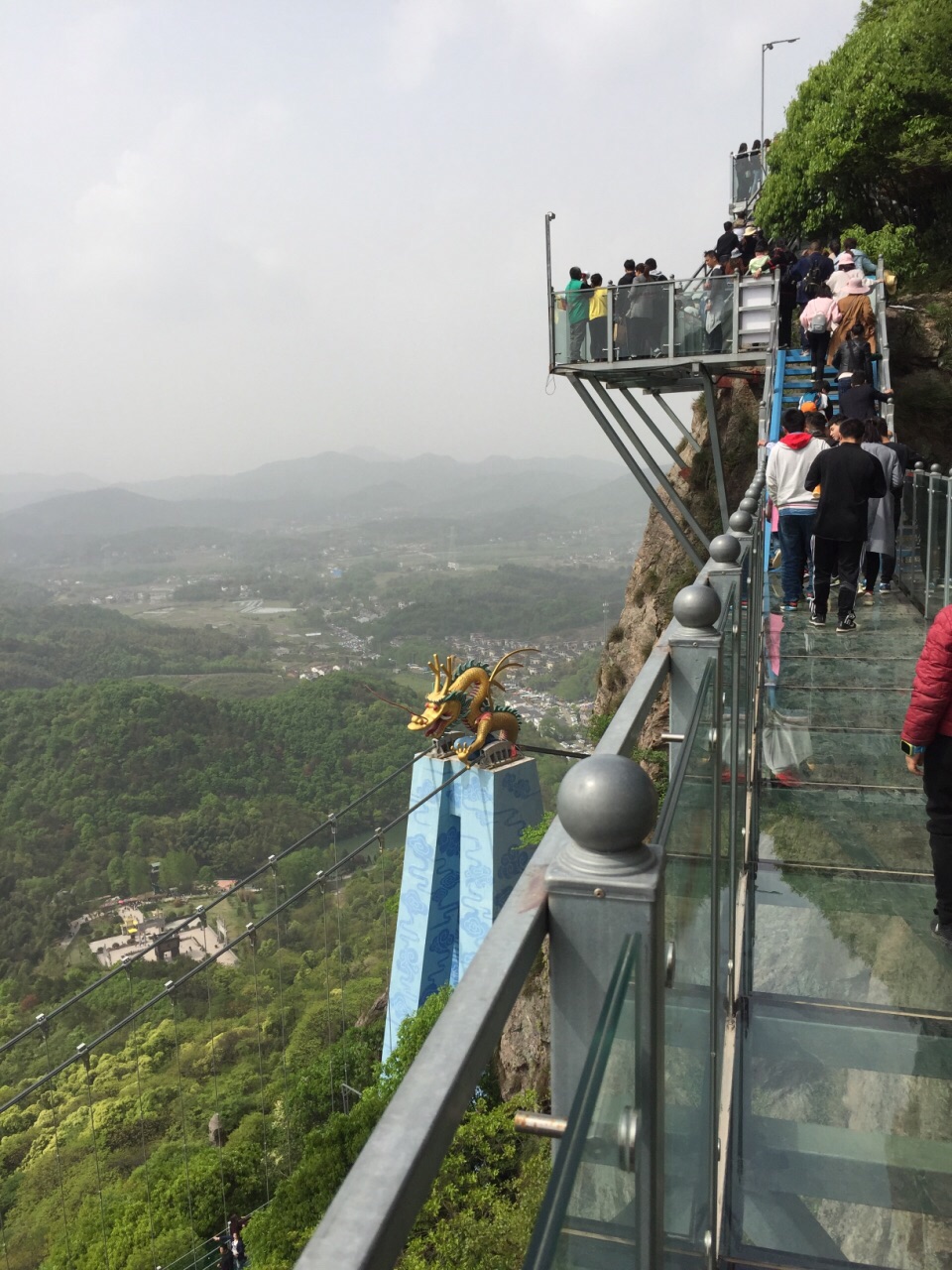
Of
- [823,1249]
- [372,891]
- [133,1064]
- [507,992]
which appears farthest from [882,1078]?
[372,891]

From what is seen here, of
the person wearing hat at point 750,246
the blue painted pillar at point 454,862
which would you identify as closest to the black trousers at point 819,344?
the person wearing hat at point 750,246

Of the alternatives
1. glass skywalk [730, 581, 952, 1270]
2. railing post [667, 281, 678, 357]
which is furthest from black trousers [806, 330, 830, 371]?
glass skywalk [730, 581, 952, 1270]

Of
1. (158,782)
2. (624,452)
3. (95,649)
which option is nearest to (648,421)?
(624,452)

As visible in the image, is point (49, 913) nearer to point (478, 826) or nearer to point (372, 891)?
point (372, 891)

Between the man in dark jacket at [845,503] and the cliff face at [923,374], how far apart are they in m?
8.32

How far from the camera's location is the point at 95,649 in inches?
4496

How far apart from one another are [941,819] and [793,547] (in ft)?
12.8

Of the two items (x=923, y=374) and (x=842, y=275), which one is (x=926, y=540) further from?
(x=923, y=374)

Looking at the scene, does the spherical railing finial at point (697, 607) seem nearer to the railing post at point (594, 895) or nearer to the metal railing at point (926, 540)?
the railing post at point (594, 895)

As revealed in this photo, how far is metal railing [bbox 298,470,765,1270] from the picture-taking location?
0.64 m

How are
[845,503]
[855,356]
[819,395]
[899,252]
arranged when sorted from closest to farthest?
[845,503] < [819,395] < [855,356] < [899,252]

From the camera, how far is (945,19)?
48.1 ft

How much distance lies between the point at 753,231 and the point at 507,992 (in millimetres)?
15138

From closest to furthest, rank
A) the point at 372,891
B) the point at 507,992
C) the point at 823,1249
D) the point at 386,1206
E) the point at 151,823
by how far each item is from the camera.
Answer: the point at 386,1206 → the point at 507,992 → the point at 823,1249 → the point at 372,891 → the point at 151,823
